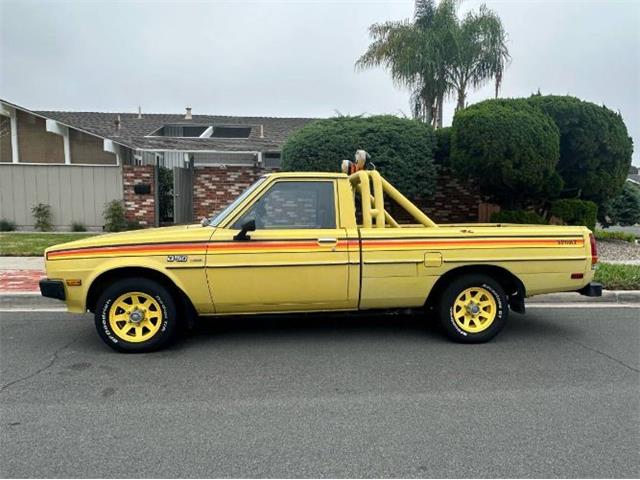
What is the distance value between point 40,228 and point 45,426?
541 inches

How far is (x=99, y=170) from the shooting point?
1544 centimetres

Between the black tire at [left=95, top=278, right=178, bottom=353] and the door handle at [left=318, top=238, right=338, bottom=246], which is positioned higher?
the door handle at [left=318, top=238, right=338, bottom=246]

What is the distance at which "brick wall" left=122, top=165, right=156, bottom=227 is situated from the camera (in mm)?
15305

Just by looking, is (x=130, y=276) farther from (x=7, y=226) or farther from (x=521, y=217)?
(x=7, y=226)

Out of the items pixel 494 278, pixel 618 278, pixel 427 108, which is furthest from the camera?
pixel 427 108

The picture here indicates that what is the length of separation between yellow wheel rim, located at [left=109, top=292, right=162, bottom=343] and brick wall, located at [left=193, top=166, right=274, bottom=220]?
33.0 ft

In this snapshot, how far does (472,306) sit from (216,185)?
1086 cm

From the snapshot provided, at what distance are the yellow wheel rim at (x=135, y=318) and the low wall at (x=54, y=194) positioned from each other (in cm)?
1154

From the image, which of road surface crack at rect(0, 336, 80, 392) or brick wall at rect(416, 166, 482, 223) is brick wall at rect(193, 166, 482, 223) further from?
road surface crack at rect(0, 336, 80, 392)

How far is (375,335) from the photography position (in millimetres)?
5664

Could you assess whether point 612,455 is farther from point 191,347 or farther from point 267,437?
point 191,347

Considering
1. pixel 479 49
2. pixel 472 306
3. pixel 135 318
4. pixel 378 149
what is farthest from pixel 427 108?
pixel 135 318

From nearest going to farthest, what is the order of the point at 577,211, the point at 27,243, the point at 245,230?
1. the point at 245,230
2. the point at 577,211
3. the point at 27,243

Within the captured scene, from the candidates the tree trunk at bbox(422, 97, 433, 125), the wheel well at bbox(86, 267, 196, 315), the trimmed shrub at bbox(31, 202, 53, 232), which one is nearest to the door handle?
the wheel well at bbox(86, 267, 196, 315)
